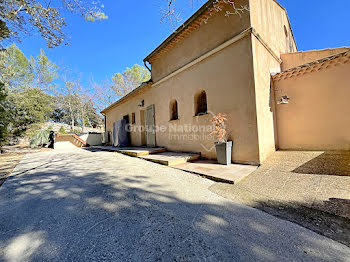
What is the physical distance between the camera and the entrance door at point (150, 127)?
7.59 meters

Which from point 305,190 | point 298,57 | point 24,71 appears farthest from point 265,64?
point 24,71

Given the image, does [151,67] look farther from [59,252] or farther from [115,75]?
[115,75]

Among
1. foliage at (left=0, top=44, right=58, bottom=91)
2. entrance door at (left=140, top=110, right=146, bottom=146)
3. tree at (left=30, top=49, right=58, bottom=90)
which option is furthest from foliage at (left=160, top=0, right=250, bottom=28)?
tree at (left=30, top=49, right=58, bottom=90)

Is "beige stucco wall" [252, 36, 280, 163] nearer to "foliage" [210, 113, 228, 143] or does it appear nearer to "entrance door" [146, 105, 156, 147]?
"foliage" [210, 113, 228, 143]

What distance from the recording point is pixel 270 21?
5.14 m

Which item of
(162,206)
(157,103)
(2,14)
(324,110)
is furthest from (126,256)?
(2,14)

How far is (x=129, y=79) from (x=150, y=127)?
44.5 ft

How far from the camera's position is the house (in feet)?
13.0

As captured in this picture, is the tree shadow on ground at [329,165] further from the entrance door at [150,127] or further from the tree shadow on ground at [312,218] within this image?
the entrance door at [150,127]

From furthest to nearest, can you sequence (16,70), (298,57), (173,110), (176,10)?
(16,70), (173,110), (298,57), (176,10)

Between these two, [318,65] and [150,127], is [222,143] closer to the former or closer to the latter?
[318,65]

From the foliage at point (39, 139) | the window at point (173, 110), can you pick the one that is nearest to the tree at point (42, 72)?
the foliage at point (39, 139)

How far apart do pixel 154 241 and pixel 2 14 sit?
288 inches

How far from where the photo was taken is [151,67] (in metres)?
7.91
